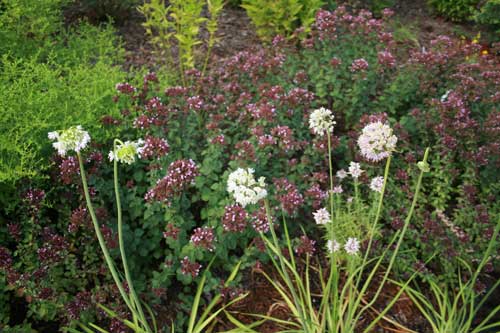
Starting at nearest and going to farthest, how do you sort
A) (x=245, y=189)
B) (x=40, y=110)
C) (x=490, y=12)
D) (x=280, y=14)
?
(x=245, y=189) → (x=40, y=110) → (x=280, y=14) → (x=490, y=12)

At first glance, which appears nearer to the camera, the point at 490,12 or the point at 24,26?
the point at 24,26

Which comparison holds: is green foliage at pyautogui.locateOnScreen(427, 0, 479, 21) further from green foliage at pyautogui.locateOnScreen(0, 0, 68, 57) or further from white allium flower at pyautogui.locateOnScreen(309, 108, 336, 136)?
white allium flower at pyautogui.locateOnScreen(309, 108, 336, 136)

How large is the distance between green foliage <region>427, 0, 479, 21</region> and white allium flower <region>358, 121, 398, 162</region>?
16.2ft

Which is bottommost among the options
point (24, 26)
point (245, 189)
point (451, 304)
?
point (451, 304)

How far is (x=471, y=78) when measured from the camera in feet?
10.8

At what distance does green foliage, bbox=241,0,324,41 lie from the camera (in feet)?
15.5

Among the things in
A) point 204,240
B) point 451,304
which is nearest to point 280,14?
point 204,240

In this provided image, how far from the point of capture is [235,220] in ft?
8.05

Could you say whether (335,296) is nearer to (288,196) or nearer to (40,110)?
(288,196)

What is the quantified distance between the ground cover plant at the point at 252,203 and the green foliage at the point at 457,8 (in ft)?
9.08

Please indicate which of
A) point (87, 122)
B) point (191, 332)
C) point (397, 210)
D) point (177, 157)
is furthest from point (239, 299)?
point (87, 122)

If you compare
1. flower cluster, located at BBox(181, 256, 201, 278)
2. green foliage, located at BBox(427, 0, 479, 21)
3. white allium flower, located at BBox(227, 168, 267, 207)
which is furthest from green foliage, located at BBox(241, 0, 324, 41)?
white allium flower, located at BBox(227, 168, 267, 207)

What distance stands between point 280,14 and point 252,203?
10.3 ft

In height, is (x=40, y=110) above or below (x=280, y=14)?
above
